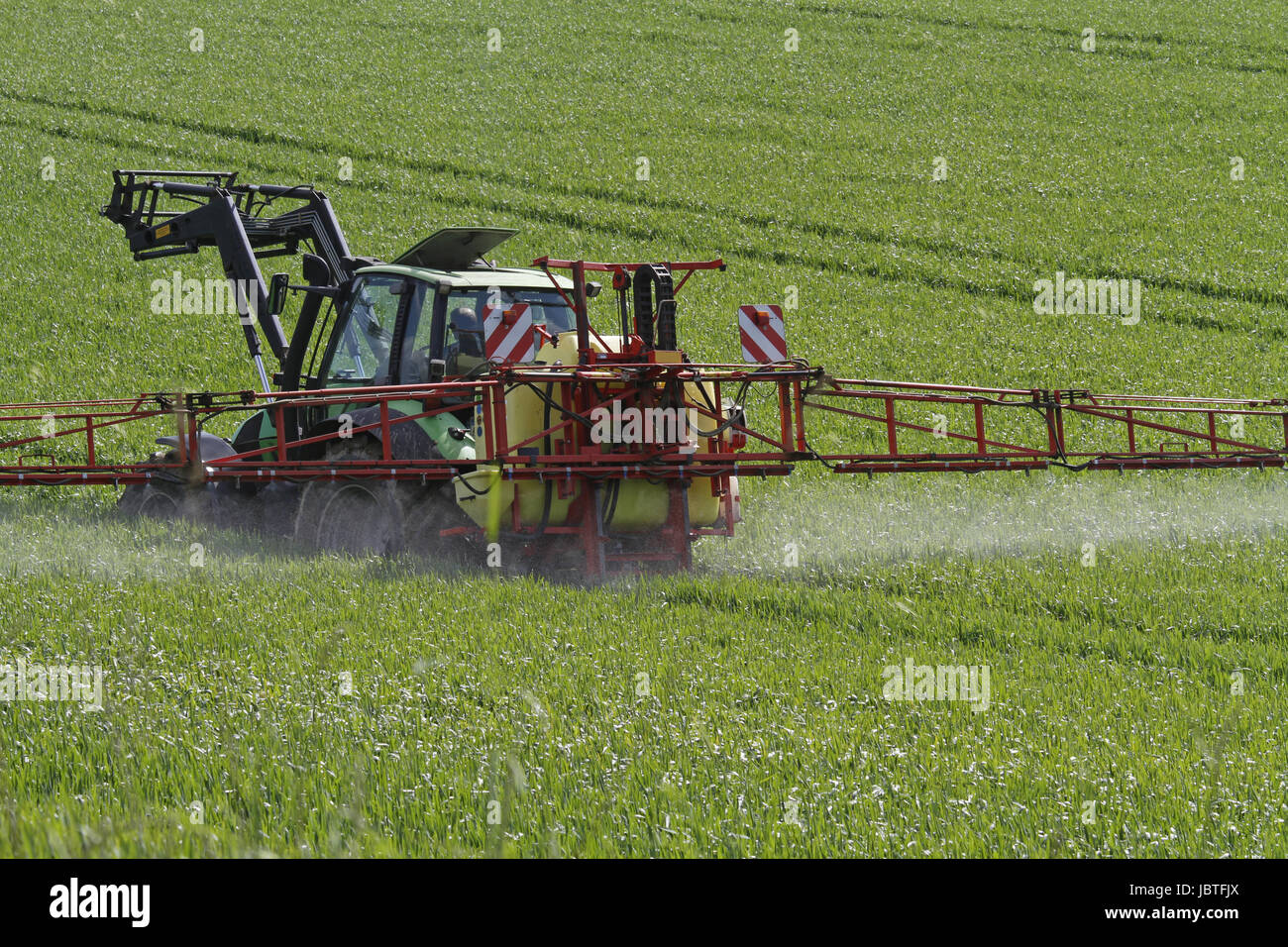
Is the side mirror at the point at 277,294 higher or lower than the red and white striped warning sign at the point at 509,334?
higher

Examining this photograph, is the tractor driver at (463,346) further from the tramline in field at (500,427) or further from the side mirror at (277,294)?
the side mirror at (277,294)

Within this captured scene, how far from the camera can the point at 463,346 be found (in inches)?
374

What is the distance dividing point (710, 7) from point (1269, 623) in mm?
36256

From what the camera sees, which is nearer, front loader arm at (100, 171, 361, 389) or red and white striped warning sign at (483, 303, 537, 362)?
red and white striped warning sign at (483, 303, 537, 362)

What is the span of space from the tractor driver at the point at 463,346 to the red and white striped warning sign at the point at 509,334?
924 mm

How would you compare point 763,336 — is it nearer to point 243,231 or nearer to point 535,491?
point 535,491

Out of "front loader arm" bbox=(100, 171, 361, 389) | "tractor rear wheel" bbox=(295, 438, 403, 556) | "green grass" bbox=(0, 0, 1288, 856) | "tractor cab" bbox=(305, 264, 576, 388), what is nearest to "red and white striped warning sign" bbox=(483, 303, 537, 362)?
"tractor cab" bbox=(305, 264, 576, 388)

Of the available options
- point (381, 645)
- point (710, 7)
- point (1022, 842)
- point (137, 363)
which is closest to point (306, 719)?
point (381, 645)

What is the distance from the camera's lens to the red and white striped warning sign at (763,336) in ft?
30.2

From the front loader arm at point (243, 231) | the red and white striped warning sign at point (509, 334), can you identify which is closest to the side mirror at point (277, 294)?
the front loader arm at point (243, 231)

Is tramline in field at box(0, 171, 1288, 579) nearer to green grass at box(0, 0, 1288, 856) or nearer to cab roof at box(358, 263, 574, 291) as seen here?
cab roof at box(358, 263, 574, 291)

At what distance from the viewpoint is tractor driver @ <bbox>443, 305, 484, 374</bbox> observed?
9492 mm

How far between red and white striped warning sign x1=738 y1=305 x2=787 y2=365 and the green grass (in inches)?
60.8
